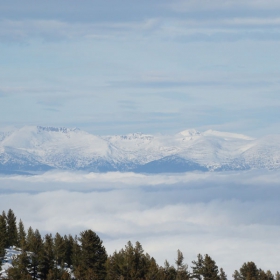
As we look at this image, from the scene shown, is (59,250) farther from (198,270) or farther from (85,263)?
(198,270)

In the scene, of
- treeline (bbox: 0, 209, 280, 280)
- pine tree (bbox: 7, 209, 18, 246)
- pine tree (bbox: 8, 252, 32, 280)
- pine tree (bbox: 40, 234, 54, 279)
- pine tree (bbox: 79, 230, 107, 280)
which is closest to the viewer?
pine tree (bbox: 8, 252, 32, 280)

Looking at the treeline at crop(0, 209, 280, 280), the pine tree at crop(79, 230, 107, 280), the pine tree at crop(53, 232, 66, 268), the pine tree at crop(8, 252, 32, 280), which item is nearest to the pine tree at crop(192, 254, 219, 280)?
the treeline at crop(0, 209, 280, 280)

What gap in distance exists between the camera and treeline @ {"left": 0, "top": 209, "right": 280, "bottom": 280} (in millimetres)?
102188

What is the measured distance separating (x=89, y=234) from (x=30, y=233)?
1804cm

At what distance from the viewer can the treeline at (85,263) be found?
10219cm

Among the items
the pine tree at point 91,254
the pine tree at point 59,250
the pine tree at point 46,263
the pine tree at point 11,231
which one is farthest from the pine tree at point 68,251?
the pine tree at point 46,263

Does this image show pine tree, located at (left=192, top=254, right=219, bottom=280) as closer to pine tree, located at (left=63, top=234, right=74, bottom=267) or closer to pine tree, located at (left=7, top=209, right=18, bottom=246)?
pine tree, located at (left=63, top=234, right=74, bottom=267)

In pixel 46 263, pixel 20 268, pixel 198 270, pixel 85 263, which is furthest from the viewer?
pixel 198 270

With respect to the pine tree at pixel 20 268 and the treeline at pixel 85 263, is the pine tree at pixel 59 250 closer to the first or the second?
the treeline at pixel 85 263

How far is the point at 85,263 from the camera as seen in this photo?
380ft

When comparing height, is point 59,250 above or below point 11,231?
below

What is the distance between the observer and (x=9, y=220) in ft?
470

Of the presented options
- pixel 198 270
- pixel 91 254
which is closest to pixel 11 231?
pixel 91 254

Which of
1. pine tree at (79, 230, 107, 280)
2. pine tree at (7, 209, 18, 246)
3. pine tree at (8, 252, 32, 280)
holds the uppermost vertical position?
pine tree at (7, 209, 18, 246)
